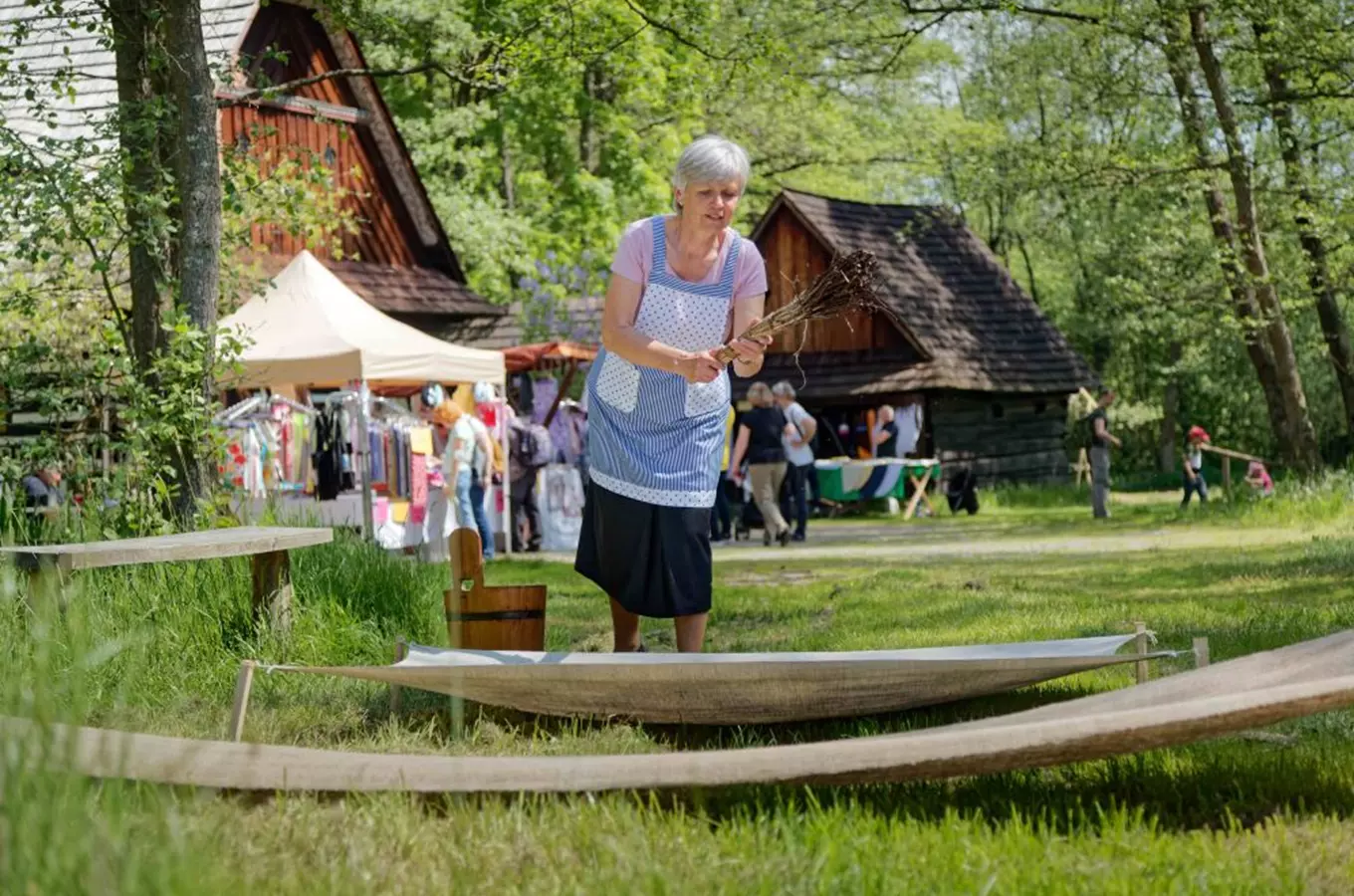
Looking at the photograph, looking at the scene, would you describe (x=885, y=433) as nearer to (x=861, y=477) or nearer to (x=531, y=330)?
(x=861, y=477)

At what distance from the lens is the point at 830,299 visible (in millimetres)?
5934

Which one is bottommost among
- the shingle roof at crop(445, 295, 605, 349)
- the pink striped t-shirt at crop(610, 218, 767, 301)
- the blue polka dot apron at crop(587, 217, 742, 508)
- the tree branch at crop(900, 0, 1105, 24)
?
the blue polka dot apron at crop(587, 217, 742, 508)

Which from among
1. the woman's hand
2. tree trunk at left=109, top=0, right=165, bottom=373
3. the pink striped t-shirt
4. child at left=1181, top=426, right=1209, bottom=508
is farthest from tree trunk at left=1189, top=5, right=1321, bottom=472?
the woman's hand

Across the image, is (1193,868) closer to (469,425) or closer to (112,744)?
(112,744)

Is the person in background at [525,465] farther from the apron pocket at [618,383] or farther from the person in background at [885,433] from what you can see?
the apron pocket at [618,383]

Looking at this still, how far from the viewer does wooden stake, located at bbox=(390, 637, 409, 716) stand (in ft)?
19.1

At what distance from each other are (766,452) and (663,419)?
14.5m

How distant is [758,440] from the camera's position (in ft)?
68.9

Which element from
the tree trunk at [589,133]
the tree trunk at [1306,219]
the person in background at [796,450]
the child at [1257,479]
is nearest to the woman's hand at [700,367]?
the tree trunk at [1306,219]

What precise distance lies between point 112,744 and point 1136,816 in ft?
6.92

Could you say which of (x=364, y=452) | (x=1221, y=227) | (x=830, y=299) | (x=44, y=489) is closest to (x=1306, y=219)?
Result: (x=1221, y=227)

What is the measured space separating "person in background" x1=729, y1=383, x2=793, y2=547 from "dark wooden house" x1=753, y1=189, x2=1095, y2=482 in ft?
40.3

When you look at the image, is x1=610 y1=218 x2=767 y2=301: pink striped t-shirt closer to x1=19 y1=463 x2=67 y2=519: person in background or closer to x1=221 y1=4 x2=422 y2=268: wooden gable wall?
x1=19 y1=463 x2=67 y2=519: person in background

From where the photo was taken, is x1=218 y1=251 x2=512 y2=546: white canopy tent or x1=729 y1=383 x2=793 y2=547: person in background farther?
x1=729 y1=383 x2=793 y2=547: person in background
